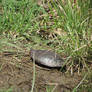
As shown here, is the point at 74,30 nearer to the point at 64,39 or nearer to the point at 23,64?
the point at 64,39

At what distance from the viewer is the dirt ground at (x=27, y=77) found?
129 inches

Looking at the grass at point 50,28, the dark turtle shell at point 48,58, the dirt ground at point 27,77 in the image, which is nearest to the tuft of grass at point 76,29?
the grass at point 50,28

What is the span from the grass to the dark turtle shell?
11cm

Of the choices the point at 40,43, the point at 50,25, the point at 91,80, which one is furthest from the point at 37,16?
the point at 91,80

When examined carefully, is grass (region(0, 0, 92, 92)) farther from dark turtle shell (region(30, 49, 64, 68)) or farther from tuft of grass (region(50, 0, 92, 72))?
dark turtle shell (region(30, 49, 64, 68))

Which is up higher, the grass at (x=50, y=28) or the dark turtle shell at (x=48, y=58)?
the grass at (x=50, y=28)

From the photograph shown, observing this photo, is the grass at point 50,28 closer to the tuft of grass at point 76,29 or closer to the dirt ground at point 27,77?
the tuft of grass at point 76,29

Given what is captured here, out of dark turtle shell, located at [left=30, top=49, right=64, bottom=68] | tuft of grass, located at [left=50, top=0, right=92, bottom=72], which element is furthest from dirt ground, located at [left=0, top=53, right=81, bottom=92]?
tuft of grass, located at [left=50, top=0, right=92, bottom=72]

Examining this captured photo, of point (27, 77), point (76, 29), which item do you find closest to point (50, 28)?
point (76, 29)

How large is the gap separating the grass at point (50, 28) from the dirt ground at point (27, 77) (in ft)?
0.54

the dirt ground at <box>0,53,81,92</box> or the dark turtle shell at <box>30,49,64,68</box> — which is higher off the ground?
the dark turtle shell at <box>30,49,64,68</box>

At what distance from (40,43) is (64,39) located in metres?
0.44

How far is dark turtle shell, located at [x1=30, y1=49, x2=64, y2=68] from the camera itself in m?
3.62

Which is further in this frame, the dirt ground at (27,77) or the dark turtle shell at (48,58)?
the dark turtle shell at (48,58)
